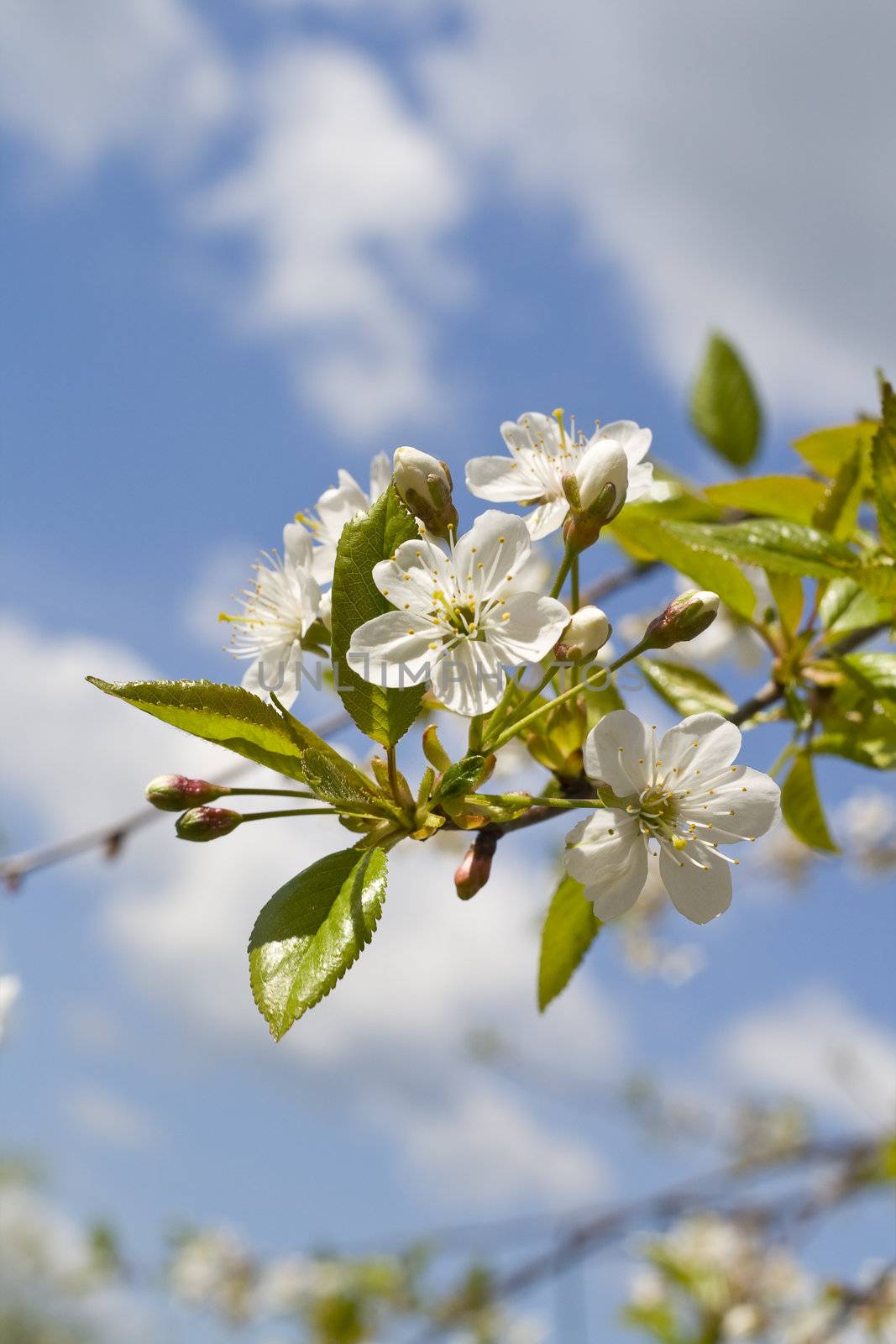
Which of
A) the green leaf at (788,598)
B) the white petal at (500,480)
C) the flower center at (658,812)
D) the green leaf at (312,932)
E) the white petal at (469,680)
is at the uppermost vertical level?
the white petal at (500,480)

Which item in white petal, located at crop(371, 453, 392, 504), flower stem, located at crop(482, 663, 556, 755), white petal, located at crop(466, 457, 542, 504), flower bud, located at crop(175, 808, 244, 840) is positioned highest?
white petal, located at crop(371, 453, 392, 504)

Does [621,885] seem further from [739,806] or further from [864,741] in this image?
[864,741]

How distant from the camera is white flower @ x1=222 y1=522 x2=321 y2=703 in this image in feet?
4.06

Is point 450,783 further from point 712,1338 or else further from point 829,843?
point 712,1338

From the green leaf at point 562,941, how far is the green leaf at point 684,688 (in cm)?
36

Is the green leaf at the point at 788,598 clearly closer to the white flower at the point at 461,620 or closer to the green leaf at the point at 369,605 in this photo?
the white flower at the point at 461,620

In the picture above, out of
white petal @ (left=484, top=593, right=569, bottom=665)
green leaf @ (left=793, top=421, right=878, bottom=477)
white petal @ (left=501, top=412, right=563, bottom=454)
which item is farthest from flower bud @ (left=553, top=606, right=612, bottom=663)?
green leaf @ (left=793, top=421, right=878, bottom=477)

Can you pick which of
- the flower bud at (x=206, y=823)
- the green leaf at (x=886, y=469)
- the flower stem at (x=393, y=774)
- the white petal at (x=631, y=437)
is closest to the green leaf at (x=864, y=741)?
the green leaf at (x=886, y=469)

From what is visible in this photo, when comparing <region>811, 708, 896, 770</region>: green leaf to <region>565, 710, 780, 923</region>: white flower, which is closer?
<region>565, 710, 780, 923</region>: white flower

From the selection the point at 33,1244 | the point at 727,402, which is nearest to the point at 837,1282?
the point at 727,402

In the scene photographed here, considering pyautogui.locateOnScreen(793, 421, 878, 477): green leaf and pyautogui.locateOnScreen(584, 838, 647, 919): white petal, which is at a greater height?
pyautogui.locateOnScreen(793, 421, 878, 477): green leaf

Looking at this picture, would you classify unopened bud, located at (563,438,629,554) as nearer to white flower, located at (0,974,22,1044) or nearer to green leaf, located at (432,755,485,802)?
green leaf, located at (432,755,485,802)

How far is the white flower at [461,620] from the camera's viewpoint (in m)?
1.04

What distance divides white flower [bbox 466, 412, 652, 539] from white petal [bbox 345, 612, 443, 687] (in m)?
0.22
